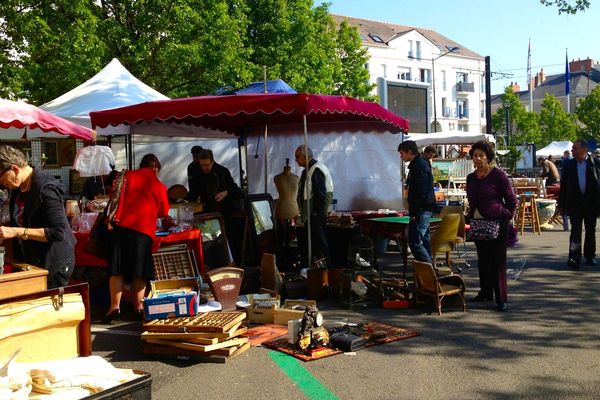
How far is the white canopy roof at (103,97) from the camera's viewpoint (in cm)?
1180

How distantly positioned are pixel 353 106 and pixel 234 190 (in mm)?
2267

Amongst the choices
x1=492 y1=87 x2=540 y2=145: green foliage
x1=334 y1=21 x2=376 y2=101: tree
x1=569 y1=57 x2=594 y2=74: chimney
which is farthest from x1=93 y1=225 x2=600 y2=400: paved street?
x1=569 y1=57 x2=594 y2=74: chimney

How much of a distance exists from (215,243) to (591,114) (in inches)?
2188

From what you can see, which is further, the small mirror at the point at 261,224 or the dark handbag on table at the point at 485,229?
the small mirror at the point at 261,224

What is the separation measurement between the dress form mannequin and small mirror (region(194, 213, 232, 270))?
1.43m

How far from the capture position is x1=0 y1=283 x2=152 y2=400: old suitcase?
3.12 metres

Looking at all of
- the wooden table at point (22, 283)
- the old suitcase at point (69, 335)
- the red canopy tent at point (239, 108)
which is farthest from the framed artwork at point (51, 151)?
the old suitcase at point (69, 335)

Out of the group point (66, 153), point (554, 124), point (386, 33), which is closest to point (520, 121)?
point (554, 124)

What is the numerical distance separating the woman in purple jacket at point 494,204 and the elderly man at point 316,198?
2138 mm

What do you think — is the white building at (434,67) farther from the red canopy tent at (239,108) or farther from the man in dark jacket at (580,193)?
the red canopy tent at (239,108)

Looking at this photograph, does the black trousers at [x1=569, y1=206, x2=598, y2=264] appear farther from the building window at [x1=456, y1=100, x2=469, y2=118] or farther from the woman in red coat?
the building window at [x1=456, y1=100, x2=469, y2=118]

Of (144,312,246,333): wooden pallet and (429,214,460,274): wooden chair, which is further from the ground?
(429,214,460,274): wooden chair

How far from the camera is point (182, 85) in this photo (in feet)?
62.3

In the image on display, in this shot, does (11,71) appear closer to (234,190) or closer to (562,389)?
(234,190)
